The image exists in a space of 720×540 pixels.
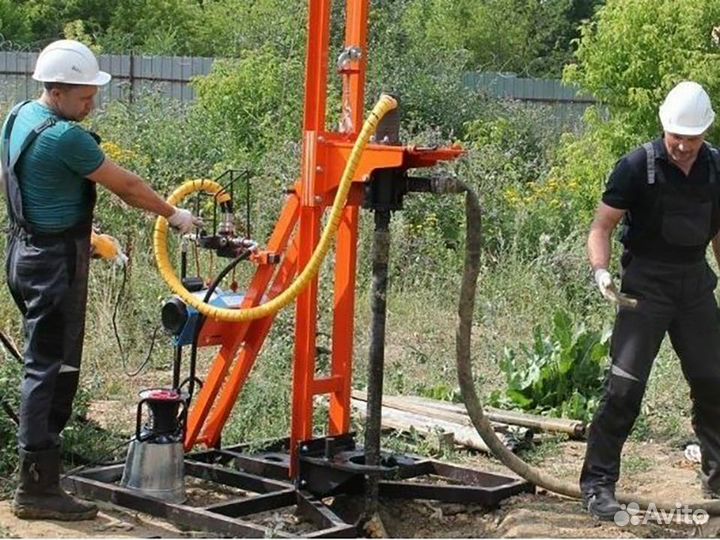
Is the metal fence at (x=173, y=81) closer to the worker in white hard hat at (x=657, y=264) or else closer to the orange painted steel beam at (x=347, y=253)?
the orange painted steel beam at (x=347, y=253)

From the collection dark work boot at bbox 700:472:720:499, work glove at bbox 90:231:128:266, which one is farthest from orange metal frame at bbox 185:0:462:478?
dark work boot at bbox 700:472:720:499

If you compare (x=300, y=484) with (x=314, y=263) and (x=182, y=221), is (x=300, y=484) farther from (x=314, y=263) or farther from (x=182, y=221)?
(x=182, y=221)

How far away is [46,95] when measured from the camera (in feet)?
19.7

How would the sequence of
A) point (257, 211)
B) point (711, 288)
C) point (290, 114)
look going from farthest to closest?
point (290, 114) → point (257, 211) → point (711, 288)

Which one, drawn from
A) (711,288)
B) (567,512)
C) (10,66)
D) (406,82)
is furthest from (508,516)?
(10,66)

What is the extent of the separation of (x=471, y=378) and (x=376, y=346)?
0.61 m

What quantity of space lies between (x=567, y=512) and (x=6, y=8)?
77.7ft

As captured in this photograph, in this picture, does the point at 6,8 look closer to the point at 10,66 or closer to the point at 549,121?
the point at 10,66

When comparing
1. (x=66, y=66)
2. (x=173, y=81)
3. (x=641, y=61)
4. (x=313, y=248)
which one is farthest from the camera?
(x=173, y=81)

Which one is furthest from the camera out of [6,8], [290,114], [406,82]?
[6,8]

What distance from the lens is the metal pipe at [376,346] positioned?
5.88m

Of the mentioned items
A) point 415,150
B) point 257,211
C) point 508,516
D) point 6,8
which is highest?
point 6,8

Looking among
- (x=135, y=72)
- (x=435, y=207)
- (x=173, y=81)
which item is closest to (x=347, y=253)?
(x=435, y=207)

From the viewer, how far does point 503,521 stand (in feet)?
20.2
